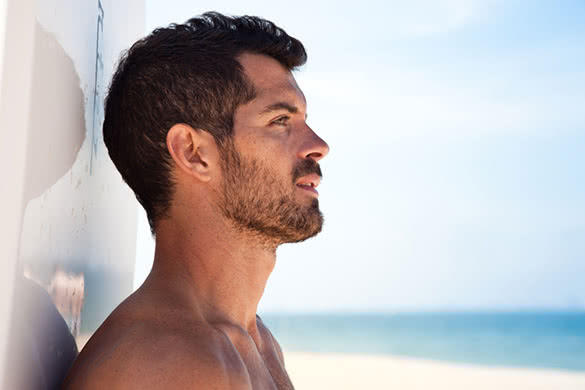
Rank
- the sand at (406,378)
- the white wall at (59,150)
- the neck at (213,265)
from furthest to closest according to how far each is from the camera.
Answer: the sand at (406,378) < the neck at (213,265) < the white wall at (59,150)

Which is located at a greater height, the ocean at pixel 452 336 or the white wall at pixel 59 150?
the ocean at pixel 452 336

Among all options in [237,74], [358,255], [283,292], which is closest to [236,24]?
[237,74]

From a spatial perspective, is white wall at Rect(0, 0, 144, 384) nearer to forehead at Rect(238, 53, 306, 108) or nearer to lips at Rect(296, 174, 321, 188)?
forehead at Rect(238, 53, 306, 108)

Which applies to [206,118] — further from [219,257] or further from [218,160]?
[219,257]

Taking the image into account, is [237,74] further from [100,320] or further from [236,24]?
[100,320]

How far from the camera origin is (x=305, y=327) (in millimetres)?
20125

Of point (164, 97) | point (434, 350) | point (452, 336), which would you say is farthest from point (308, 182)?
point (452, 336)

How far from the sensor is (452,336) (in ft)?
61.8

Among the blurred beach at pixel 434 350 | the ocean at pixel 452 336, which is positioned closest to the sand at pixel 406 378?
the blurred beach at pixel 434 350

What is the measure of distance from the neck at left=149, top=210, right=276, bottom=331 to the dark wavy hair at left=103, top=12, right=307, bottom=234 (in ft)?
0.27

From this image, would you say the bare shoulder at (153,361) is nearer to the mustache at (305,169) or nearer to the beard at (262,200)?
the beard at (262,200)

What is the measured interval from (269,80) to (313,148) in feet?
0.60

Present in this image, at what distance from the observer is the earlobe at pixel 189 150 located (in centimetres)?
141

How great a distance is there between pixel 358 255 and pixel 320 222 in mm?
18848
